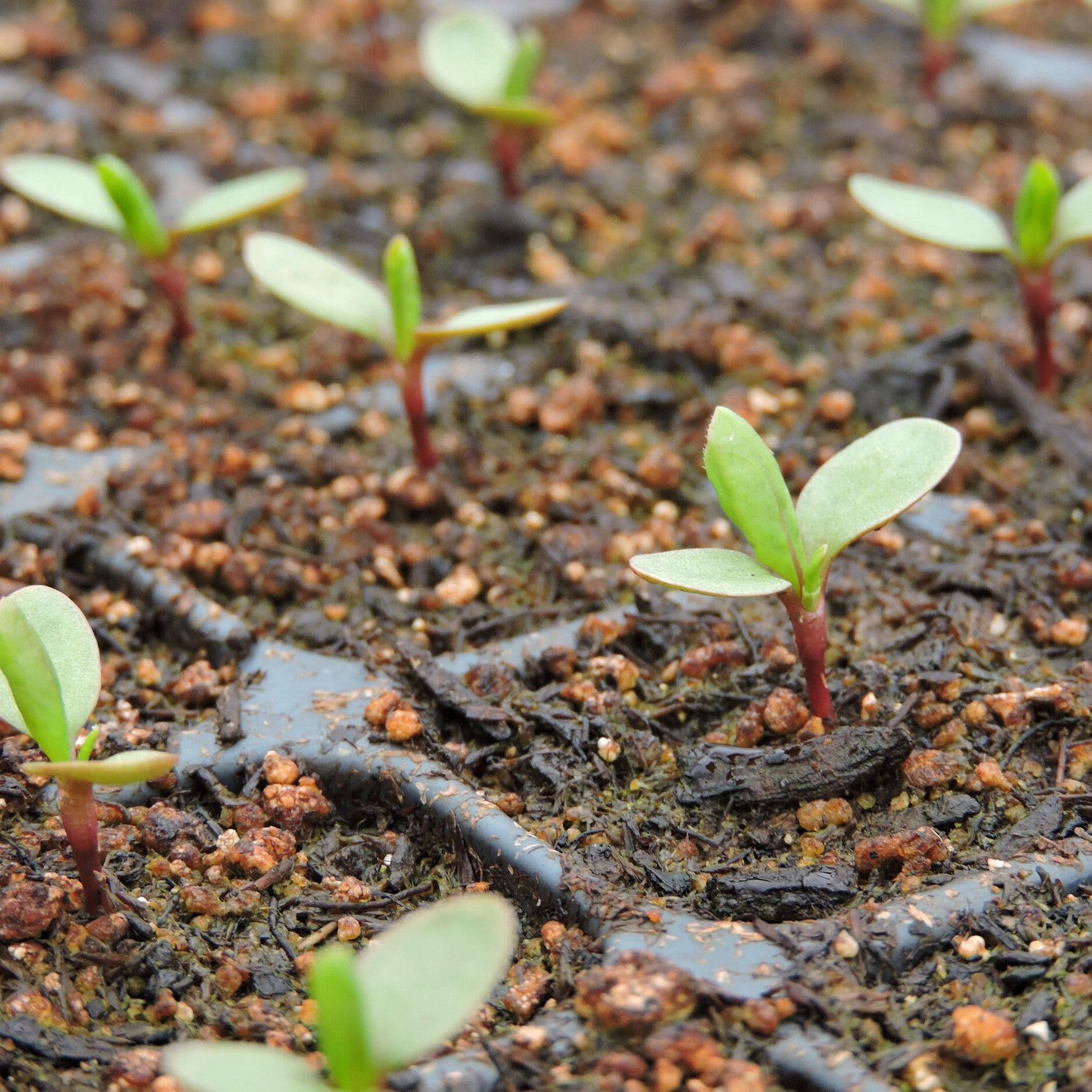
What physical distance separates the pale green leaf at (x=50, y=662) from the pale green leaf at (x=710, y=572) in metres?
0.59

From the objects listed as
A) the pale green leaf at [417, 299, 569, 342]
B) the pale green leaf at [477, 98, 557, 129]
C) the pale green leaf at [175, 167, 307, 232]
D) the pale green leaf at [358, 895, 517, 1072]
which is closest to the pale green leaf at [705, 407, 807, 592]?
the pale green leaf at [417, 299, 569, 342]

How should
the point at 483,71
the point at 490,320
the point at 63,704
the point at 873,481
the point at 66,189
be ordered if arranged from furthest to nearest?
the point at 483,71 → the point at 66,189 → the point at 490,320 → the point at 873,481 → the point at 63,704

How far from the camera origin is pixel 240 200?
1979 millimetres

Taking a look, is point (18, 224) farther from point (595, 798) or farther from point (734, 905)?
point (734, 905)

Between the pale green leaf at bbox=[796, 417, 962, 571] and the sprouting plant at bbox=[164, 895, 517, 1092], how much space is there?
1.96ft

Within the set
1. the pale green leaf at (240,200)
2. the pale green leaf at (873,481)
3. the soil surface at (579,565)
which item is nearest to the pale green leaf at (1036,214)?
the soil surface at (579,565)

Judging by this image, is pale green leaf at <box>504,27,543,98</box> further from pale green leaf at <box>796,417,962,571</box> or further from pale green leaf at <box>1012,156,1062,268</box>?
pale green leaf at <box>796,417,962,571</box>

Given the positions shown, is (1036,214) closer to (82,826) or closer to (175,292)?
(175,292)

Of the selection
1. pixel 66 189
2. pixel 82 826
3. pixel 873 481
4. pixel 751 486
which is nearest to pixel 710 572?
pixel 751 486

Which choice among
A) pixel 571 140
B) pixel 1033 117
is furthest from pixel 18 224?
pixel 1033 117

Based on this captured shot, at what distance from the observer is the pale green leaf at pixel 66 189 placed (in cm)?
201

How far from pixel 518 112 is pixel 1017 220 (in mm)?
924

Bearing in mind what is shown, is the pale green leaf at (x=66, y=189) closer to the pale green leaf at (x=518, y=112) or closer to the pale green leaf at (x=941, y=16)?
the pale green leaf at (x=518, y=112)

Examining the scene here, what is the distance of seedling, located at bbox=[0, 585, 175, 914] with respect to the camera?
1088 mm
